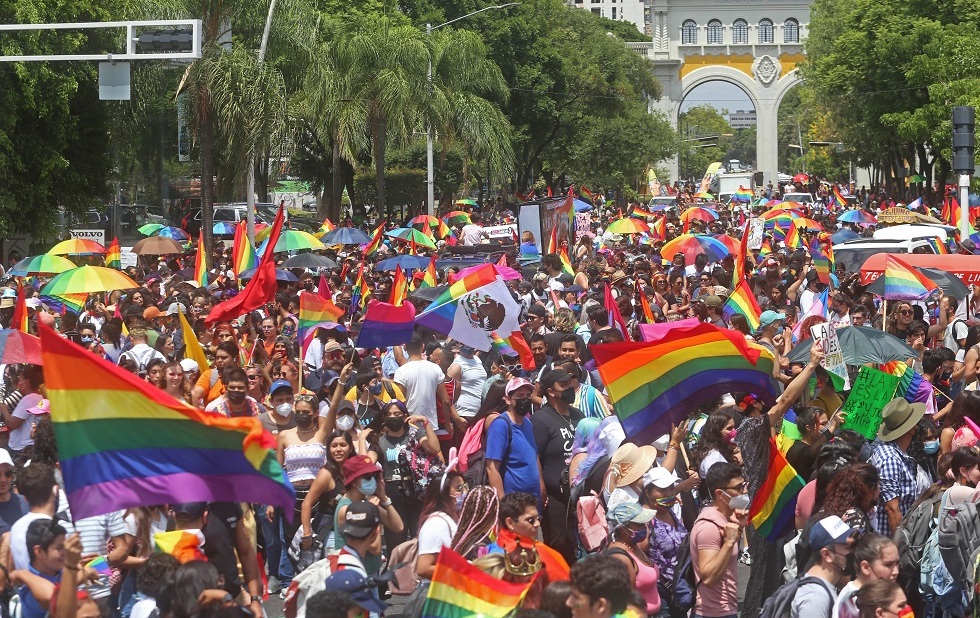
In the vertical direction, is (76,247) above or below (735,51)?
below

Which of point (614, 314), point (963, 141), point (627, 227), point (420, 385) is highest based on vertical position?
point (963, 141)

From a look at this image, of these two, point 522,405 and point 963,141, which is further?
point 963,141

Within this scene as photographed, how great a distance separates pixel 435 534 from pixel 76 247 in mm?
15345

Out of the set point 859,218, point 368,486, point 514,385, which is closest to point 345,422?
point 514,385

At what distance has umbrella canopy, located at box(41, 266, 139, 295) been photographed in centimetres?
1459

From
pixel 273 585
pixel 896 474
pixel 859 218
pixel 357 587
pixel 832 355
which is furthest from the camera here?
pixel 859 218

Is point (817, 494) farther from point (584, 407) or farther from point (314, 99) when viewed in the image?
point (314, 99)

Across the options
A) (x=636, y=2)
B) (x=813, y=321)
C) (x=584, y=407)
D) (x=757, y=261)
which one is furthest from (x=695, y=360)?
(x=636, y=2)

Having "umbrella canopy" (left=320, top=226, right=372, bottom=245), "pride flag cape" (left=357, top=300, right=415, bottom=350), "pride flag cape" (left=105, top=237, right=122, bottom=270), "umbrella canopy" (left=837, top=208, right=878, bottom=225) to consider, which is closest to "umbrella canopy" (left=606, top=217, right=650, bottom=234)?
"umbrella canopy" (left=837, top=208, right=878, bottom=225)

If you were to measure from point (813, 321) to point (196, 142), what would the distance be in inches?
913

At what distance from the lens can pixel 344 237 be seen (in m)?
24.8

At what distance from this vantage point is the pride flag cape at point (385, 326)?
11.4 meters

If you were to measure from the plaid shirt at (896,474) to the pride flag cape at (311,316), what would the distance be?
582cm

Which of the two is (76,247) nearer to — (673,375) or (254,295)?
(254,295)
